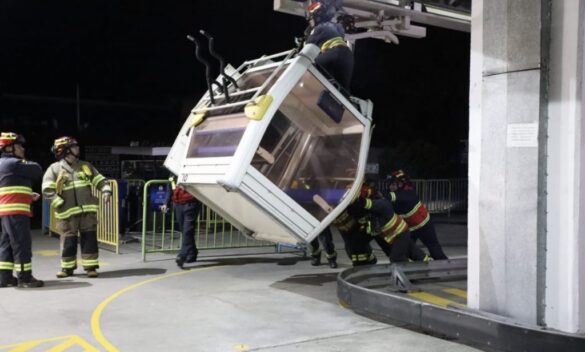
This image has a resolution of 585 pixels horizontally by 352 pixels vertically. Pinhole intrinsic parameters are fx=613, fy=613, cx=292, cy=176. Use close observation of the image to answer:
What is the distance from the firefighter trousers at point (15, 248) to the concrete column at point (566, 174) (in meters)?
5.97

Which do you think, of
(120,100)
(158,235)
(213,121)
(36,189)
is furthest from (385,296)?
(120,100)

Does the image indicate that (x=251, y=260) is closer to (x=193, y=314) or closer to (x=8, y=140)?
(x=193, y=314)

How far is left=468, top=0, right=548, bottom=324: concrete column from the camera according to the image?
16.9 ft

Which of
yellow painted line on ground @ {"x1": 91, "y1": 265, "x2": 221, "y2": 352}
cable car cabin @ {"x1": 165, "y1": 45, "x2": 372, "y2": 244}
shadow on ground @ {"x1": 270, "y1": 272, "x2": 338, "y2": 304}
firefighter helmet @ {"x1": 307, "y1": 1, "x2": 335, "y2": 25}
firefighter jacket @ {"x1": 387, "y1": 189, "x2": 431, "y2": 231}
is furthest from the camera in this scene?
firefighter jacket @ {"x1": 387, "y1": 189, "x2": 431, "y2": 231}

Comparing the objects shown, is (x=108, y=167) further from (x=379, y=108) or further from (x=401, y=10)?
(x=379, y=108)

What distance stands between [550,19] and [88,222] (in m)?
6.28

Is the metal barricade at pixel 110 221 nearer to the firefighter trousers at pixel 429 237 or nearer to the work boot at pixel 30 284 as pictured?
the work boot at pixel 30 284

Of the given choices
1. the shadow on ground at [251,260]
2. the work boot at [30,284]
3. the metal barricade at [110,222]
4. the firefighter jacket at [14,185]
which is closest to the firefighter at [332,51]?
the firefighter jacket at [14,185]

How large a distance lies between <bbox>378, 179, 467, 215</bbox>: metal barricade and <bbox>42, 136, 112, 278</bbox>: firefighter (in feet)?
43.1

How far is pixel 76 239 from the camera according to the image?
27.6ft

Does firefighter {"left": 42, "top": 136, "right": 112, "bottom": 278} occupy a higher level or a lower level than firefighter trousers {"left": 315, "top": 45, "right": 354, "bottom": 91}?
lower

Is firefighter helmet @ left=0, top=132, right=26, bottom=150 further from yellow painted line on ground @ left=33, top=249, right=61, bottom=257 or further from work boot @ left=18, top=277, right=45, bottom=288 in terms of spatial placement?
yellow painted line on ground @ left=33, top=249, right=61, bottom=257

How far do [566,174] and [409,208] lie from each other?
3.97m

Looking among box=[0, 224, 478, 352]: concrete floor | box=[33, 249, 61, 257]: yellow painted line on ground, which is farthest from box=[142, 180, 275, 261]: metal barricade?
box=[33, 249, 61, 257]: yellow painted line on ground
